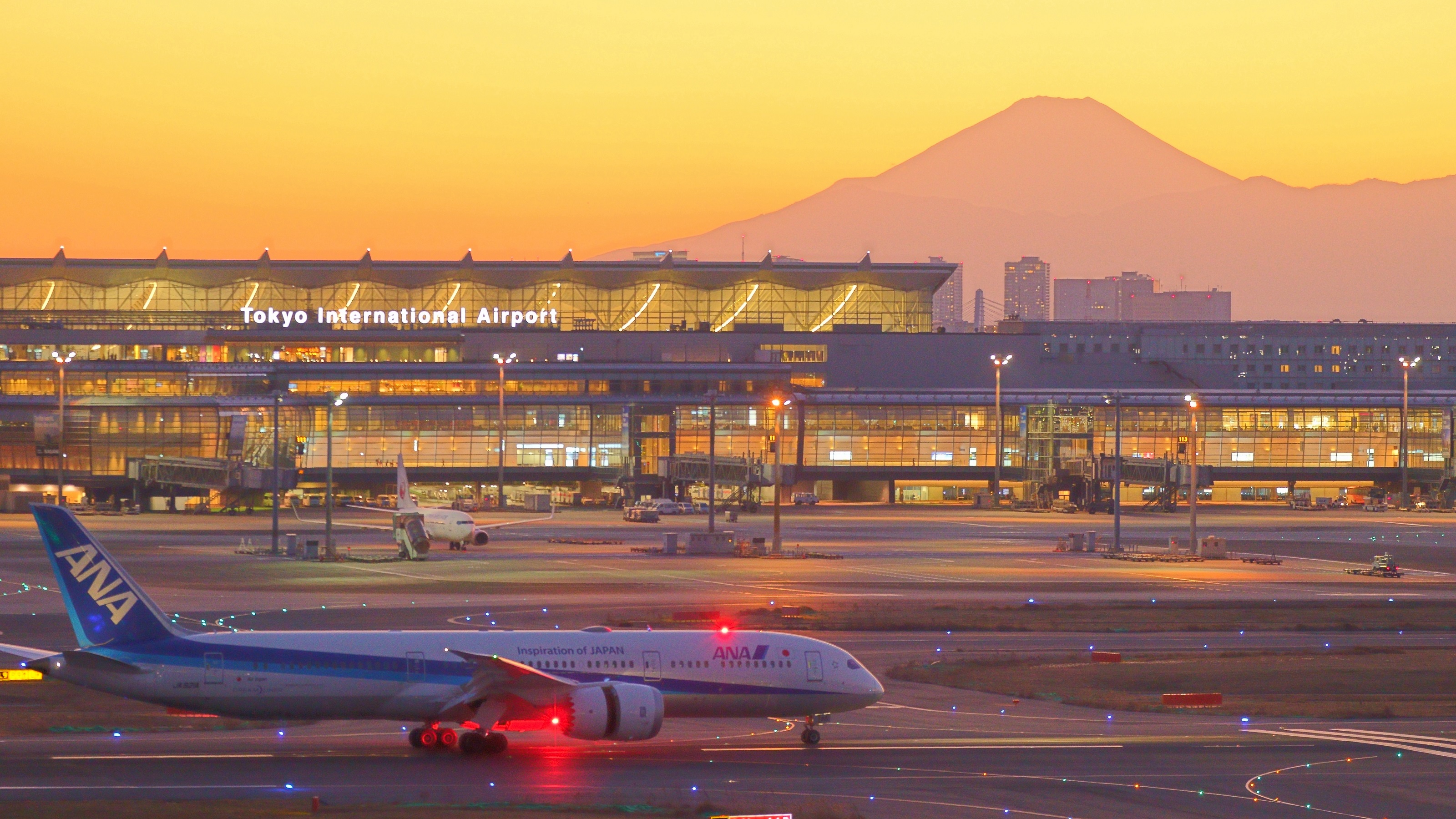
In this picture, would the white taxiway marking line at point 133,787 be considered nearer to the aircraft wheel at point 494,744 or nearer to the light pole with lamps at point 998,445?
the aircraft wheel at point 494,744

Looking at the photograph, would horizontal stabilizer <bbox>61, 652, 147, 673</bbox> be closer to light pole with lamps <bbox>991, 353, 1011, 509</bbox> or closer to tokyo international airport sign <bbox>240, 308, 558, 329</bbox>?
light pole with lamps <bbox>991, 353, 1011, 509</bbox>

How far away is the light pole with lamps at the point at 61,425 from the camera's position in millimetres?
122938

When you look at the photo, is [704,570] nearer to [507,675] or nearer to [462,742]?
[462,742]

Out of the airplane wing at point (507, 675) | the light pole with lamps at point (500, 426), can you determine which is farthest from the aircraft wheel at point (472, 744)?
the light pole with lamps at point (500, 426)

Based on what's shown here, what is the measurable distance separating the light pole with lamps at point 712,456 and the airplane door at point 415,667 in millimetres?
65831

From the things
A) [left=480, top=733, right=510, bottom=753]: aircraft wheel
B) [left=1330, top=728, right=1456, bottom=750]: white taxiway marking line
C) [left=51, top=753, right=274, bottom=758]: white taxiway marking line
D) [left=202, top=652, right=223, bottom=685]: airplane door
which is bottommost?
[left=1330, top=728, right=1456, bottom=750]: white taxiway marking line

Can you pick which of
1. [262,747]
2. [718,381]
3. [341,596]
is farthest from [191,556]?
[718,381]

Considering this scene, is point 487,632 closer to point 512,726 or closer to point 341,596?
point 512,726

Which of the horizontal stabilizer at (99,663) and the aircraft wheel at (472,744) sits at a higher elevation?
the horizontal stabilizer at (99,663)

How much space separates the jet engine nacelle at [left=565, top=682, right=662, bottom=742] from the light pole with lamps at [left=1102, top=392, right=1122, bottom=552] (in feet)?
233

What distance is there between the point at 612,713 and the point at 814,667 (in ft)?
21.2

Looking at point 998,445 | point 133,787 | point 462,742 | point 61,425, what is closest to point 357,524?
point 61,425

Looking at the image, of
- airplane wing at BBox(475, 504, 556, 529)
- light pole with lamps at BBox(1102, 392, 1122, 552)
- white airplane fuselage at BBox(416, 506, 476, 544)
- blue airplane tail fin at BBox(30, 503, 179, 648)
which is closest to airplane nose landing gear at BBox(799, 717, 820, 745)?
blue airplane tail fin at BBox(30, 503, 179, 648)

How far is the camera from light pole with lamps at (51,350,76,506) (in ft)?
403
